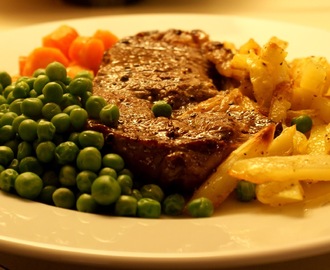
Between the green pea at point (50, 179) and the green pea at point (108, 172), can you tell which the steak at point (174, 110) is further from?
the green pea at point (50, 179)

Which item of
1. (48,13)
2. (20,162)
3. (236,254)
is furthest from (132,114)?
(48,13)

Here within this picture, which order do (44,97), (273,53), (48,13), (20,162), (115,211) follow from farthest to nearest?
(48,13) < (273,53) < (44,97) < (20,162) < (115,211)

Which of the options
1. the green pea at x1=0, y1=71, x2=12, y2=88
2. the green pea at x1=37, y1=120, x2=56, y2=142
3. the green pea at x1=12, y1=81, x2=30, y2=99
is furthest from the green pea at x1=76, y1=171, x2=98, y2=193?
the green pea at x1=0, y1=71, x2=12, y2=88

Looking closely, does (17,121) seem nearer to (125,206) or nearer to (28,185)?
(28,185)

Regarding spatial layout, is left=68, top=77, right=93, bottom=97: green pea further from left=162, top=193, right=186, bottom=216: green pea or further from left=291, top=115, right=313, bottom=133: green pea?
left=291, top=115, right=313, bottom=133: green pea

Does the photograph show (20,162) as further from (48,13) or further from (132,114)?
(48,13)

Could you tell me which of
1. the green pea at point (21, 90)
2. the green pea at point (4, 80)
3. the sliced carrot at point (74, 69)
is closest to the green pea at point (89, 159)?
the green pea at point (21, 90)
